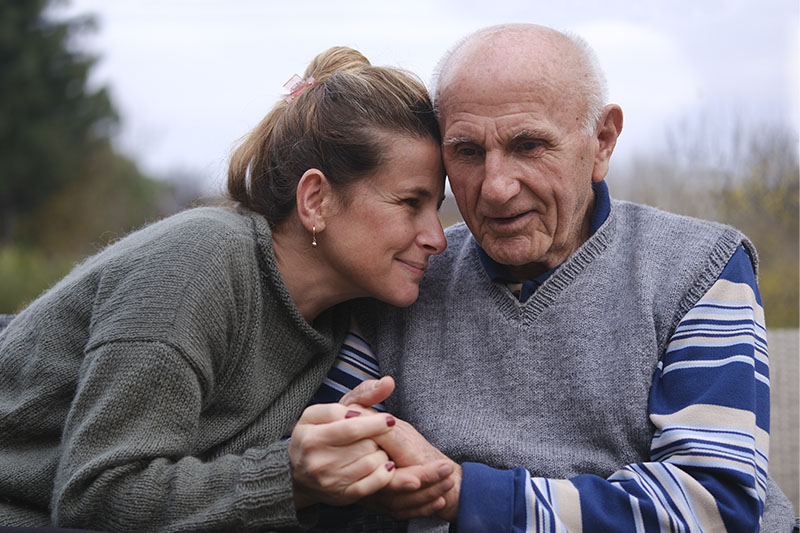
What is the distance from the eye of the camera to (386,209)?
6.98 feet

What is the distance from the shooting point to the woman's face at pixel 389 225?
83.8 inches

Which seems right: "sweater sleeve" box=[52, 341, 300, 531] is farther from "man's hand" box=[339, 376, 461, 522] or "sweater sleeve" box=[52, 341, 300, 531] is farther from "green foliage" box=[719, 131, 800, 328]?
"green foliage" box=[719, 131, 800, 328]

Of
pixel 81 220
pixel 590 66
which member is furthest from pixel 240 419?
pixel 81 220

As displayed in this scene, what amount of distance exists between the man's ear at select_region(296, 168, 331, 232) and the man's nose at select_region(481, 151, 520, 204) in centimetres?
43

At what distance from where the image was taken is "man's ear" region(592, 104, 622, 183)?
7.11 ft

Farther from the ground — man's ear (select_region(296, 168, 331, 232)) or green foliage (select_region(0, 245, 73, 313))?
man's ear (select_region(296, 168, 331, 232))

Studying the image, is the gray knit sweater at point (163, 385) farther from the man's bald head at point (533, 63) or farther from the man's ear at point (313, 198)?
the man's bald head at point (533, 63)

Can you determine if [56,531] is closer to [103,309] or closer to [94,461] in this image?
[94,461]

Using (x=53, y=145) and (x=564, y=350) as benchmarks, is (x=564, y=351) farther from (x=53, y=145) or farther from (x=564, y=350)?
(x=53, y=145)

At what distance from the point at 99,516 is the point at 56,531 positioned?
11cm

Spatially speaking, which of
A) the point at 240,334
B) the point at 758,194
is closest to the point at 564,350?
the point at 240,334

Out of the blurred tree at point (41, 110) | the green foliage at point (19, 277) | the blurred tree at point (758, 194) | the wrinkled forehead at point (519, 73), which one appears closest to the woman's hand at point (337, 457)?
the wrinkled forehead at point (519, 73)

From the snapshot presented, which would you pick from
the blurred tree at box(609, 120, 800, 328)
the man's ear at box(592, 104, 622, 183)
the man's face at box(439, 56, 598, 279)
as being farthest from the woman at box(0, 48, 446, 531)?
the blurred tree at box(609, 120, 800, 328)

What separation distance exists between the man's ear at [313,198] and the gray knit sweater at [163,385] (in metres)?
0.11
